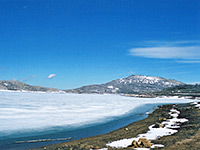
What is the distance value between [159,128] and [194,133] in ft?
18.7

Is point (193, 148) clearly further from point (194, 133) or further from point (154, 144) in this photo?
Answer: point (194, 133)

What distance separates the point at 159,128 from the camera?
27922mm

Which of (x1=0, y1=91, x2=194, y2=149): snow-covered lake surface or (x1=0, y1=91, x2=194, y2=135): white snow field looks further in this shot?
(x1=0, y1=91, x2=194, y2=135): white snow field

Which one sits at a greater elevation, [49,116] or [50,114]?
[50,114]

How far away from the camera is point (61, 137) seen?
2598 centimetres

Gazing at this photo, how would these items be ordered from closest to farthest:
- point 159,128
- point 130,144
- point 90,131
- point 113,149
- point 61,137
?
point 113,149, point 130,144, point 61,137, point 159,128, point 90,131

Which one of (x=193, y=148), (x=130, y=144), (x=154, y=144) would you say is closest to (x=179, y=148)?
(x=193, y=148)

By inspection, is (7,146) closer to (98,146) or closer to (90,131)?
(98,146)

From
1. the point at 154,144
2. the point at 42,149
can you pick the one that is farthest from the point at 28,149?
the point at 154,144

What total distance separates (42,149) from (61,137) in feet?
19.4

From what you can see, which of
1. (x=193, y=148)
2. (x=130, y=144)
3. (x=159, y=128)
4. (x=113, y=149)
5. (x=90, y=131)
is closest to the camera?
(x=193, y=148)

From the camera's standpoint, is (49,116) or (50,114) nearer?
(49,116)

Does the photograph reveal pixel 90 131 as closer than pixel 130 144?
No

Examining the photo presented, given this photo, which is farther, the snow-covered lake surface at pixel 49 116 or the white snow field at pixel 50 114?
the white snow field at pixel 50 114
